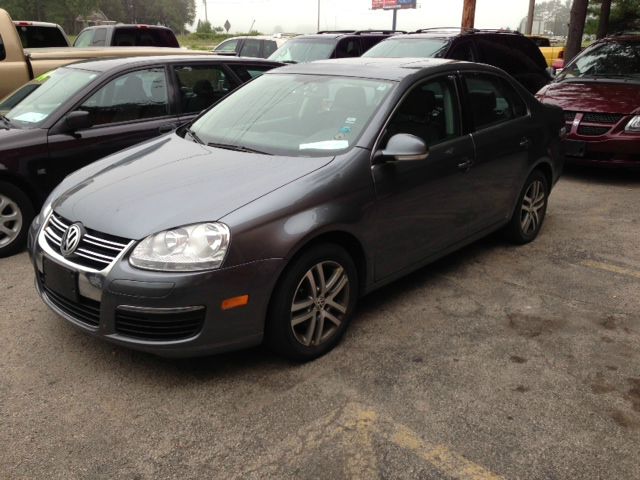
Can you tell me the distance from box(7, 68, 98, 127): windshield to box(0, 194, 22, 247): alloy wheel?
2.31ft

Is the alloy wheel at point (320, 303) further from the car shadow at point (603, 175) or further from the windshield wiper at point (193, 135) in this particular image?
the car shadow at point (603, 175)

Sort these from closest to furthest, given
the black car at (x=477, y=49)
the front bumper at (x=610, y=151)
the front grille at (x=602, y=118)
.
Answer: the front bumper at (x=610, y=151)
the front grille at (x=602, y=118)
the black car at (x=477, y=49)

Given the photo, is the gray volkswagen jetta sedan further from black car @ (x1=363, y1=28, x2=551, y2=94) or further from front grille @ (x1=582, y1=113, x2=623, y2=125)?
black car @ (x1=363, y1=28, x2=551, y2=94)

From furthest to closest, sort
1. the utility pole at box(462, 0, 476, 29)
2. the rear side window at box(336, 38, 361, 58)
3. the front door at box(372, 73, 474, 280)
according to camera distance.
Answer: the utility pole at box(462, 0, 476, 29), the rear side window at box(336, 38, 361, 58), the front door at box(372, 73, 474, 280)

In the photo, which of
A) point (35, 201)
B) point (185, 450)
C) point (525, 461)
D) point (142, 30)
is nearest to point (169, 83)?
point (35, 201)

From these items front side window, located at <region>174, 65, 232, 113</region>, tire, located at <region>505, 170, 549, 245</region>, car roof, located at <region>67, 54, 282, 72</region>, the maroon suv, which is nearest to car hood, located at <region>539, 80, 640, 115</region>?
the maroon suv

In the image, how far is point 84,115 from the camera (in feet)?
16.4

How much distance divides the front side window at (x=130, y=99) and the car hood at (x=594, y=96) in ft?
15.7

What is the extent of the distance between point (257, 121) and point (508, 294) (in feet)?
6.77

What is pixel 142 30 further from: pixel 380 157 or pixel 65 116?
pixel 380 157

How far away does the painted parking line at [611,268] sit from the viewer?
463cm

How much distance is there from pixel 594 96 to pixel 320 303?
5840 millimetres

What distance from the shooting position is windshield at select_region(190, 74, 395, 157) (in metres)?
3.65

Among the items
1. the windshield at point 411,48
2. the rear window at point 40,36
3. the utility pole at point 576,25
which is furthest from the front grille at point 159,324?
the utility pole at point 576,25
